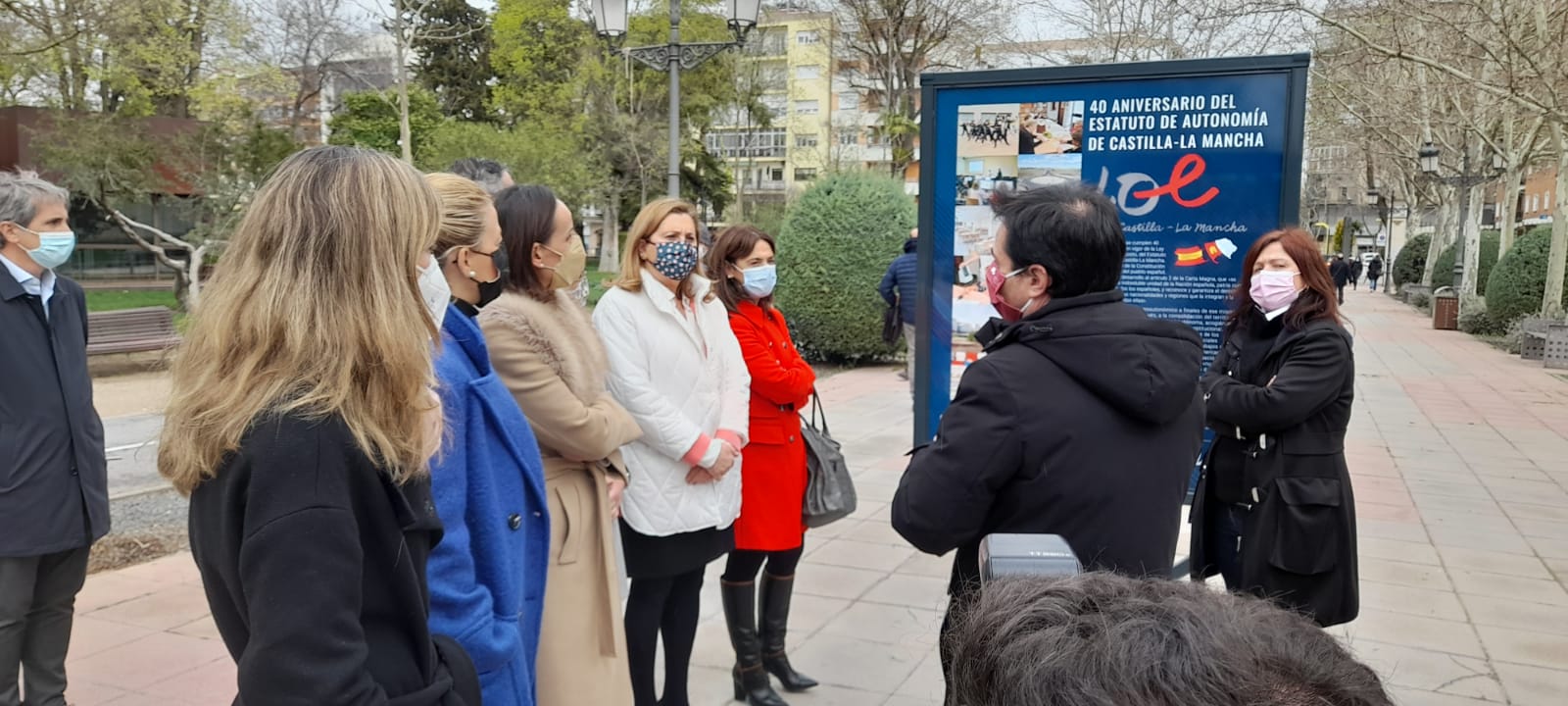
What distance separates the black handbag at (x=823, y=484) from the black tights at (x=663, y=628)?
566 millimetres

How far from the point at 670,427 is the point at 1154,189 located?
1.99 metres

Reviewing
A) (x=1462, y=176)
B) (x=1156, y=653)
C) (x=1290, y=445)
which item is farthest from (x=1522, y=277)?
(x=1156, y=653)

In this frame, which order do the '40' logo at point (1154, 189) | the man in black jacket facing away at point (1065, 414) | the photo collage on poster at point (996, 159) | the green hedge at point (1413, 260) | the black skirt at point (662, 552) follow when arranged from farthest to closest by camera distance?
the green hedge at point (1413, 260) → the photo collage on poster at point (996, 159) → the '40' logo at point (1154, 189) → the black skirt at point (662, 552) → the man in black jacket facing away at point (1065, 414)

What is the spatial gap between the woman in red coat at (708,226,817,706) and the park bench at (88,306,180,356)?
12.7 m

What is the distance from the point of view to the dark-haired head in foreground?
79cm

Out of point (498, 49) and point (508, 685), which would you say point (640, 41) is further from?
point (508, 685)

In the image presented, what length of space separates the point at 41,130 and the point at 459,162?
2436cm

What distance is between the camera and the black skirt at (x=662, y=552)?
3256 mm

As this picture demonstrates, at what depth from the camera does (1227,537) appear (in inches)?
136

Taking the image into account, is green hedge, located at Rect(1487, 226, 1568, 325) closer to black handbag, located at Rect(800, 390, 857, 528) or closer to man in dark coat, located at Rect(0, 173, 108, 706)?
black handbag, located at Rect(800, 390, 857, 528)

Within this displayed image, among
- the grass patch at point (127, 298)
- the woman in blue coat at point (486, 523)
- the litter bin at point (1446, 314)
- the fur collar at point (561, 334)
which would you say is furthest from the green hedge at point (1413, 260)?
the woman in blue coat at point (486, 523)

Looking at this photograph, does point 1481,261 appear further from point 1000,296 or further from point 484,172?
point 484,172

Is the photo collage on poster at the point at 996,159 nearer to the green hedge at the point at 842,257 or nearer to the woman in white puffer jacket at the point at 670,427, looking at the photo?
the woman in white puffer jacket at the point at 670,427

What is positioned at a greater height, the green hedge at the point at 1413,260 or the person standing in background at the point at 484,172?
the person standing in background at the point at 484,172
